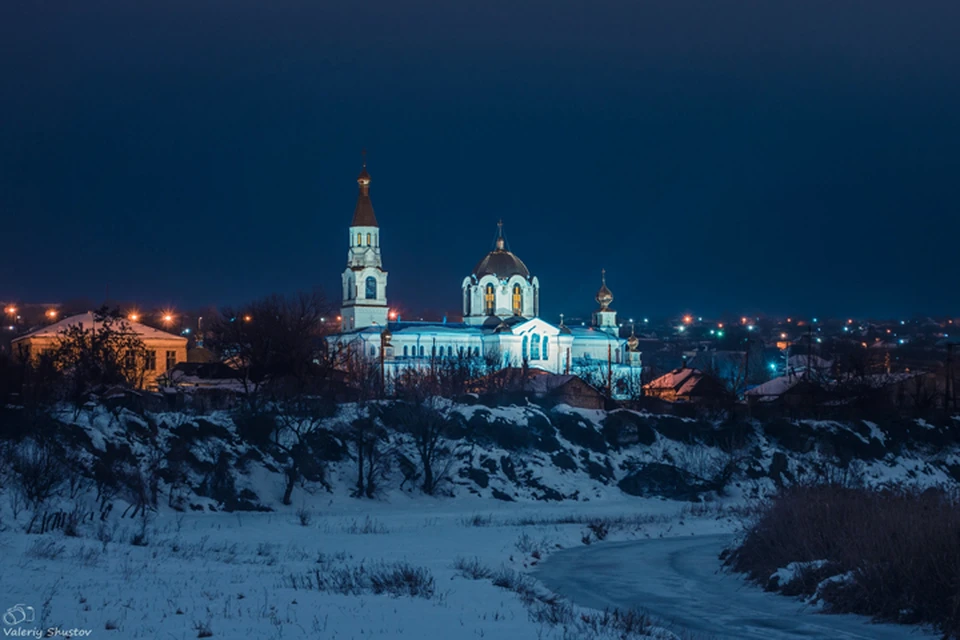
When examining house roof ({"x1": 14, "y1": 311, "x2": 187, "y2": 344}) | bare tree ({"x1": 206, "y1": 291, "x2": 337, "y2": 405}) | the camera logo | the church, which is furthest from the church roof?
the camera logo

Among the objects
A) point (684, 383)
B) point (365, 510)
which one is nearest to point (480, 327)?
point (684, 383)

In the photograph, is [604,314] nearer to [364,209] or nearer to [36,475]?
[364,209]

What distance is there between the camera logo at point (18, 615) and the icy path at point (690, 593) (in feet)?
27.8

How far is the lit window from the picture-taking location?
321ft

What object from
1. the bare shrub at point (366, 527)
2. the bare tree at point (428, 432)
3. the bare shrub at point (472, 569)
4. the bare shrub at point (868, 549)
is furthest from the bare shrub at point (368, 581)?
the bare tree at point (428, 432)

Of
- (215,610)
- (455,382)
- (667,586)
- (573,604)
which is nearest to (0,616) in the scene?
(215,610)

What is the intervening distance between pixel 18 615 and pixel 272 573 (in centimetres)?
604

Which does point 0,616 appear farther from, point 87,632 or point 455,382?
point 455,382

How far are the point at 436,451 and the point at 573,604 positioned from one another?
20588mm

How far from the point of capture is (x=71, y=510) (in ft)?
83.5

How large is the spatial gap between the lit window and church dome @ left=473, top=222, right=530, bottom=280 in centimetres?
140

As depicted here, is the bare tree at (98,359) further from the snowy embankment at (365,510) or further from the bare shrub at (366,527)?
the bare shrub at (366,527)

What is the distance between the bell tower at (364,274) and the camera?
303ft

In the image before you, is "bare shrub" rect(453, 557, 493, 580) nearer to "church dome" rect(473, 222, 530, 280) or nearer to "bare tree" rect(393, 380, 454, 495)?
"bare tree" rect(393, 380, 454, 495)
